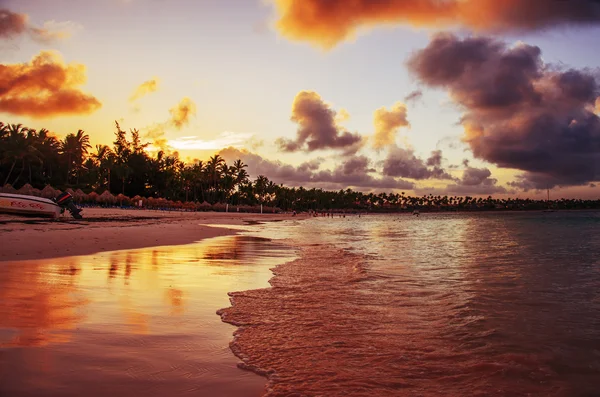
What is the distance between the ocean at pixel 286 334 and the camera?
4004 mm

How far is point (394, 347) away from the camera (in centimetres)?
530

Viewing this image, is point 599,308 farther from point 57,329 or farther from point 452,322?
point 57,329

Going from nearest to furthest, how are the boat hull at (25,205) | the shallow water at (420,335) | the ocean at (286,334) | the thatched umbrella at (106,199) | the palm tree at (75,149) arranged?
the ocean at (286,334), the shallow water at (420,335), the boat hull at (25,205), the thatched umbrella at (106,199), the palm tree at (75,149)

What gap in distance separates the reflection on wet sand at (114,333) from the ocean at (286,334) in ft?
0.07

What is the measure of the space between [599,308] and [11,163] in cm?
8176

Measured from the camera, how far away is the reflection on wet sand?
3.73 metres

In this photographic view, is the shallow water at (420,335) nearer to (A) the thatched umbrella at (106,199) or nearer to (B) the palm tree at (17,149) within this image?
(A) the thatched umbrella at (106,199)

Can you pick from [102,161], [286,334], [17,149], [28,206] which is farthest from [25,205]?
[102,161]

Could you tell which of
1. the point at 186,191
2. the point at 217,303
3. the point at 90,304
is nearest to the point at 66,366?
the point at 90,304

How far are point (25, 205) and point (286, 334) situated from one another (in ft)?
84.0

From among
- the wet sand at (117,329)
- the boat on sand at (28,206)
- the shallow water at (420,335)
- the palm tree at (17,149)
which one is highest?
the palm tree at (17,149)

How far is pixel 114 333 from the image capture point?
→ 5164mm

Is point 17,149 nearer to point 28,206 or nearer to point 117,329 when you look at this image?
point 28,206

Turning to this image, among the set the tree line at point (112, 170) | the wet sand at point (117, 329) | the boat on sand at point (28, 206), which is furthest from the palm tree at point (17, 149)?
the wet sand at point (117, 329)
